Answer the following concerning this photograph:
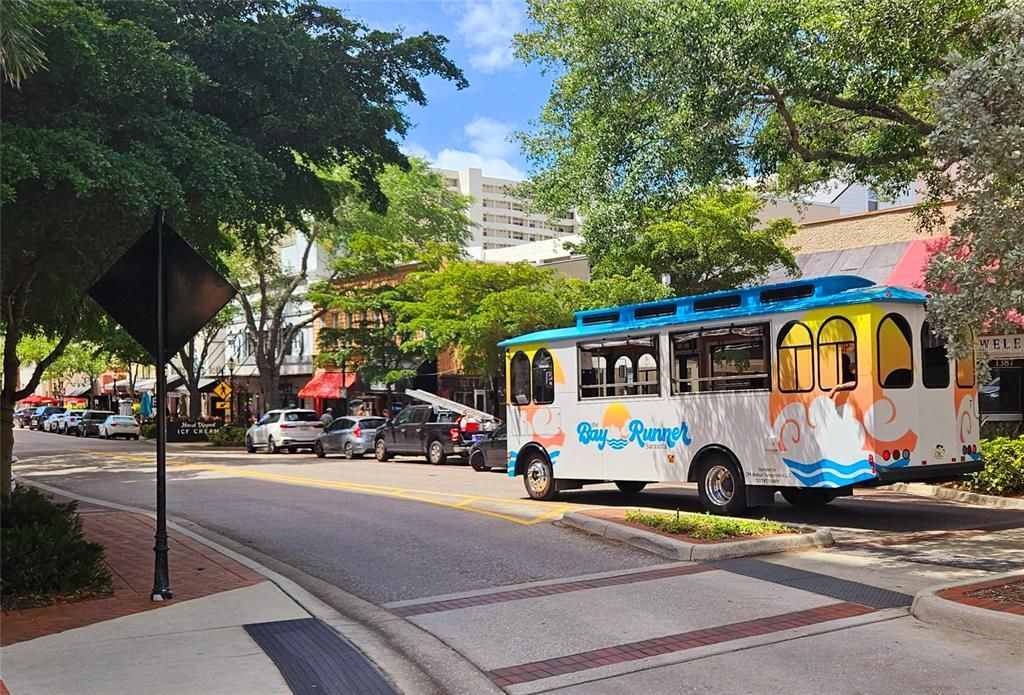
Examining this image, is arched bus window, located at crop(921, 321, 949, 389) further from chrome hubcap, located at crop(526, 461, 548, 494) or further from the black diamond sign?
the black diamond sign

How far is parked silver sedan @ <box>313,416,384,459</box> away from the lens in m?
32.4

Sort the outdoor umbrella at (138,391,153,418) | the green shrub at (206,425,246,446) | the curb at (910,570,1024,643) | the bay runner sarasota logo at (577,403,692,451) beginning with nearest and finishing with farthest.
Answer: the curb at (910,570,1024,643) < the bay runner sarasota logo at (577,403,692,451) < the green shrub at (206,425,246,446) < the outdoor umbrella at (138,391,153,418)

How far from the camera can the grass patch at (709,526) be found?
11109 mm

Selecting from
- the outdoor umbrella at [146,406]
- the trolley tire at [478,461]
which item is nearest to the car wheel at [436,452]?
the trolley tire at [478,461]

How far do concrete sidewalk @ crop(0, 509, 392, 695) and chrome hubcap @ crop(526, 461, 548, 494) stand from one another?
734 centimetres

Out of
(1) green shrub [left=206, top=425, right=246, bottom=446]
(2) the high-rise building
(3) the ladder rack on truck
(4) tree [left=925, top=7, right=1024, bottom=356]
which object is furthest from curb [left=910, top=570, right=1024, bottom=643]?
(2) the high-rise building

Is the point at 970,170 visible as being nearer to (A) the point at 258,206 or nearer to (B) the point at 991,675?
(B) the point at 991,675

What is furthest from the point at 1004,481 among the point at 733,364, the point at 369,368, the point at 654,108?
the point at 369,368

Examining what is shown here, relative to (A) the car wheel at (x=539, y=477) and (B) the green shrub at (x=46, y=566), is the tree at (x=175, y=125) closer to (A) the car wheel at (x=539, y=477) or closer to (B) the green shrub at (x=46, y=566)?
(B) the green shrub at (x=46, y=566)

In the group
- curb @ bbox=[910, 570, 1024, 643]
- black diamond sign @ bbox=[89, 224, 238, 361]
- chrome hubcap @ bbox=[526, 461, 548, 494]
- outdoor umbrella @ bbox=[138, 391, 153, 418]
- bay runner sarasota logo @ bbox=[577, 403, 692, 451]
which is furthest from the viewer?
outdoor umbrella @ bbox=[138, 391, 153, 418]

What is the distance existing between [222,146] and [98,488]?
14.6 meters

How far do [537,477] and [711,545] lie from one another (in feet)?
21.6

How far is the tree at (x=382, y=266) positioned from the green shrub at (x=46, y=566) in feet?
87.8

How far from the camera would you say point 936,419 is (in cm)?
1252
